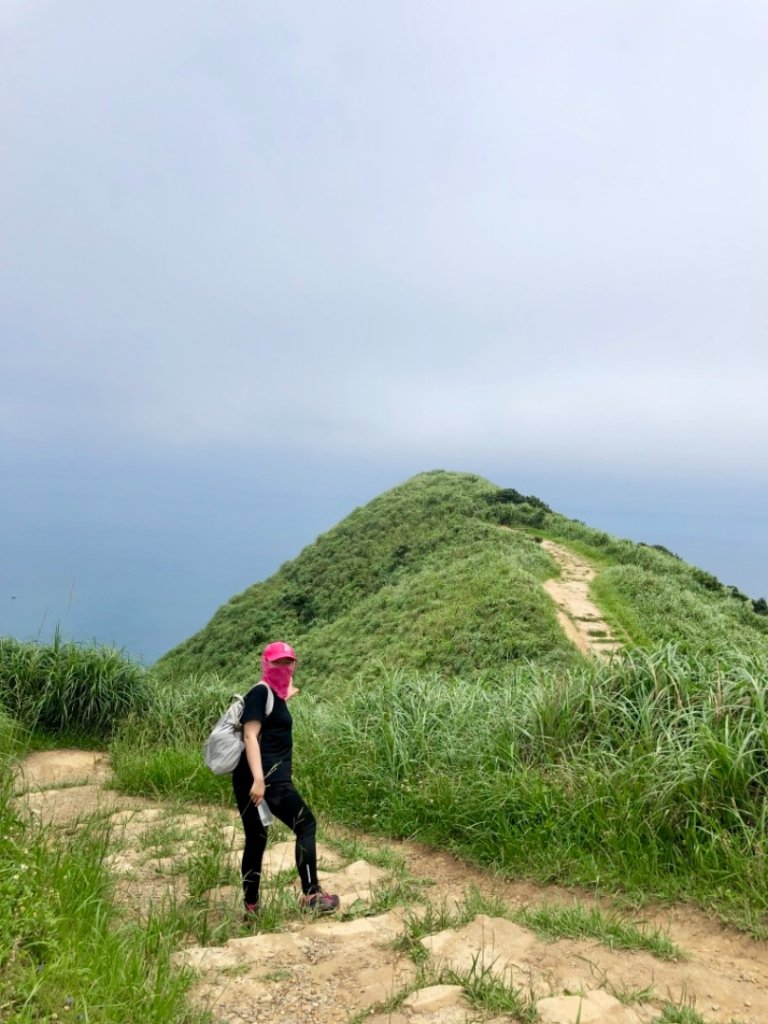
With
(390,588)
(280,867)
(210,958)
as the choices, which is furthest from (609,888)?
(390,588)

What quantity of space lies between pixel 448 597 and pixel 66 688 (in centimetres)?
1045

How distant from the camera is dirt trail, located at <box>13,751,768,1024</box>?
2789 mm

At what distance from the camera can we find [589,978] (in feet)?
10.0

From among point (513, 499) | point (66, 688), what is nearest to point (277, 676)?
point (66, 688)

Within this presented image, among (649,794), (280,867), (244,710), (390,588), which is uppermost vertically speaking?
(390,588)

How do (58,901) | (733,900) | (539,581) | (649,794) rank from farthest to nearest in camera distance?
(539,581) → (649,794) → (733,900) → (58,901)

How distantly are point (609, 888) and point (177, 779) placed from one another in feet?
12.3

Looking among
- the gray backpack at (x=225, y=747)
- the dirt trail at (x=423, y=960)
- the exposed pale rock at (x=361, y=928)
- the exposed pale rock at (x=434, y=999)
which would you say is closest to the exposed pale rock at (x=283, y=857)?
the dirt trail at (x=423, y=960)

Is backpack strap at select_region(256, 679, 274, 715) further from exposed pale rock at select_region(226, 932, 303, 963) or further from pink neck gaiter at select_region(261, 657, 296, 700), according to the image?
exposed pale rock at select_region(226, 932, 303, 963)

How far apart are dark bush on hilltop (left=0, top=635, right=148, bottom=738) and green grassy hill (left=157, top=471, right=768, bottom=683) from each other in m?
5.78

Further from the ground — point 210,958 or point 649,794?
point 649,794

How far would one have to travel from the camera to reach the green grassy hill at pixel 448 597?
1414cm

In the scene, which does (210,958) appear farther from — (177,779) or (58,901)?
(177,779)


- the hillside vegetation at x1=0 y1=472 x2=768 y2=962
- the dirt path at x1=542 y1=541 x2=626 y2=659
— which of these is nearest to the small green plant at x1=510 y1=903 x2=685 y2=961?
the hillside vegetation at x1=0 y1=472 x2=768 y2=962
